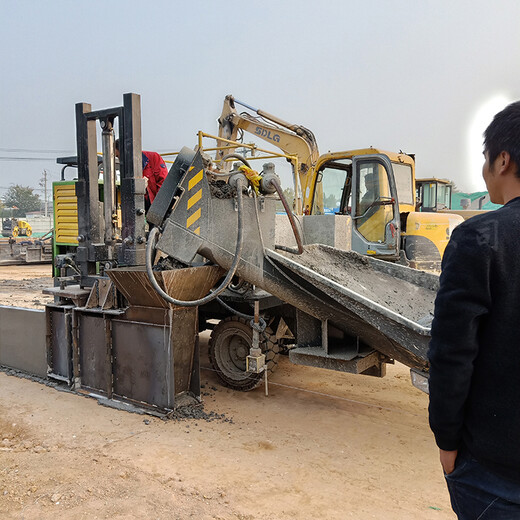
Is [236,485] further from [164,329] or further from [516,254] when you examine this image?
[516,254]

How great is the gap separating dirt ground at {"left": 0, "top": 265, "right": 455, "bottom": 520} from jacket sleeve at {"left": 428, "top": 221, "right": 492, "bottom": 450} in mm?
1889

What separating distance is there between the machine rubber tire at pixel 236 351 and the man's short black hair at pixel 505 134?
390 cm

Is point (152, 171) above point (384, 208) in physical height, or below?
above

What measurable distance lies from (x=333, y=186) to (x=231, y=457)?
19.2 feet

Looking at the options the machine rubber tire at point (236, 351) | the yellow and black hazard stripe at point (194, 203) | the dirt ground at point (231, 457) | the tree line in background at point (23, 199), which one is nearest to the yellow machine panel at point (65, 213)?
the dirt ground at point (231, 457)

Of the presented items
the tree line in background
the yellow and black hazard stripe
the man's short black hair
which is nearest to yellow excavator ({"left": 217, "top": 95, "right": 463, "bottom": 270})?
the yellow and black hazard stripe

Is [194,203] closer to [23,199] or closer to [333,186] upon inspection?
[333,186]

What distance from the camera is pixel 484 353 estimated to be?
1.35 meters

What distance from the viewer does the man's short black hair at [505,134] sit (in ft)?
4.50

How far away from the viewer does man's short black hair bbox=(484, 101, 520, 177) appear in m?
1.37

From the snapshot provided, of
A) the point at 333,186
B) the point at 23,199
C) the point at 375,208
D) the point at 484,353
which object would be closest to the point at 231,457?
the point at 484,353

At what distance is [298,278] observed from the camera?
4086mm

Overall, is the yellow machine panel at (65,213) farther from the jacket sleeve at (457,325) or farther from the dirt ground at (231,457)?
the jacket sleeve at (457,325)

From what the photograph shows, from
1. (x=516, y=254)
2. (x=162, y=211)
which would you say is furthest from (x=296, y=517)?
(x=162, y=211)
